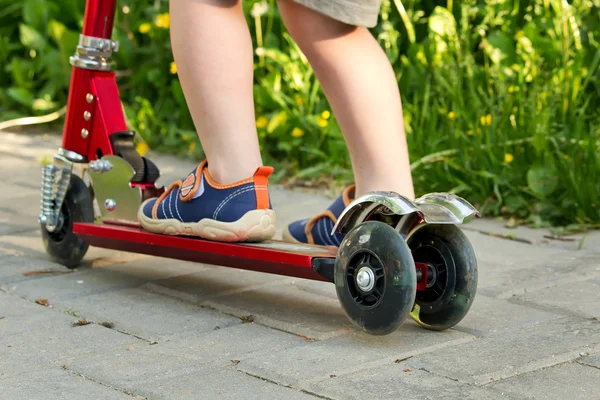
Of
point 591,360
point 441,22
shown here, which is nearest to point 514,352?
point 591,360

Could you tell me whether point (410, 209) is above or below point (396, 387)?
above

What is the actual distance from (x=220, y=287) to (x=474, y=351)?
0.71 meters

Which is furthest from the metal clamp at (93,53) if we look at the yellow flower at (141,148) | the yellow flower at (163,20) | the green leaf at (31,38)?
the green leaf at (31,38)

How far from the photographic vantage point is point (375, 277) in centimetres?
166

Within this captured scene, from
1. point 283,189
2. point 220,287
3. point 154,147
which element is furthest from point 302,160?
point 220,287

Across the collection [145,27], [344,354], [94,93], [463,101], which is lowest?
[344,354]

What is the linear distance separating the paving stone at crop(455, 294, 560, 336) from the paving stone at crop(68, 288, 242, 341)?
0.47 m

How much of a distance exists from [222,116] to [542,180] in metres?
1.23

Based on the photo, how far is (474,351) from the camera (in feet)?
5.46

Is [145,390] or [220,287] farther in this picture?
[220,287]

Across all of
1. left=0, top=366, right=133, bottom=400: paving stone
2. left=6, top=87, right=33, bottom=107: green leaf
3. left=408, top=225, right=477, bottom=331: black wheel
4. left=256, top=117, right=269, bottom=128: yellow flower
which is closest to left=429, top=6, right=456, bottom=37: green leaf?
left=256, top=117, right=269, bottom=128: yellow flower

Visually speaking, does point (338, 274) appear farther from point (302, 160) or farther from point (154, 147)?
point (154, 147)

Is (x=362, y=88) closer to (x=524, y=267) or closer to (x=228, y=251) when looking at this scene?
(x=228, y=251)

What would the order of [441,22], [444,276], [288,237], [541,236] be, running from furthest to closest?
[441,22] → [541,236] → [288,237] → [444,276]
